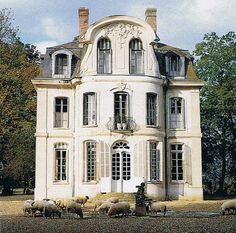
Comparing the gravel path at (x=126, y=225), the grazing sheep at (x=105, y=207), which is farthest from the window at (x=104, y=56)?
the gravel path at (x=126, y=225)

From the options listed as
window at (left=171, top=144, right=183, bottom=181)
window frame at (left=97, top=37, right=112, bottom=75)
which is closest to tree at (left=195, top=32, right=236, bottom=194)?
window at (left=171, top=144, right=183, bottom=181)

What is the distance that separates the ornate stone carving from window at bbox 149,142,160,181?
5843 millimetres

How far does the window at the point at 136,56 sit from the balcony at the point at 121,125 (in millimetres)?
2796

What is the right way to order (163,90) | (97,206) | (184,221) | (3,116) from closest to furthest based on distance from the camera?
1. (184,221)
2. (97,206)
3. (163,90)
4. (3,116)

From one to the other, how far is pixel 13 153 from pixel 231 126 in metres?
15.8

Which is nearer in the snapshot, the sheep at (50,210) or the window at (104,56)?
the sheep at (50,210)

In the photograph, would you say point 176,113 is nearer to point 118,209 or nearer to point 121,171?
point 121,171

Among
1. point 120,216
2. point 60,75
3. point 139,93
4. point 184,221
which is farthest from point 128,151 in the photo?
point 184,221

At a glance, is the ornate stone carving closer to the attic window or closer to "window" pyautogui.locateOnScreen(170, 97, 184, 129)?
the attic window

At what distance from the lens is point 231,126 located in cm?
3697

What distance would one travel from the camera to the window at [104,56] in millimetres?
28203

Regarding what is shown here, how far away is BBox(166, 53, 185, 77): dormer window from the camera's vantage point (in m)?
30.2

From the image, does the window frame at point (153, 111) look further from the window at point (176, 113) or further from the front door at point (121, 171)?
the front door at point (121, 171)

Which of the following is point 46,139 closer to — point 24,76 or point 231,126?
point 24,76
